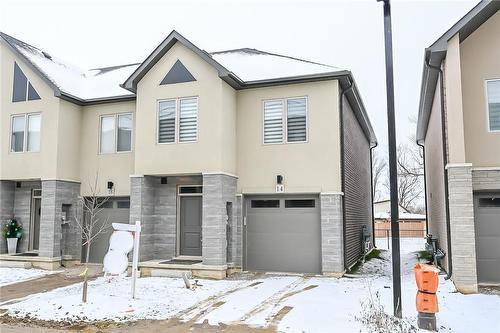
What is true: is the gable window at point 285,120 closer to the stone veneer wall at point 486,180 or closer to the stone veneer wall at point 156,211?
the stone veneer wall at point 156,211

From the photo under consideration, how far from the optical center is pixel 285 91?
44.6ft

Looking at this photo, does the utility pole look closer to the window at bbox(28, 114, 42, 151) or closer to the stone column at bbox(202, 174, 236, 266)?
the stone column at bbox(202, 174, 236, 266)

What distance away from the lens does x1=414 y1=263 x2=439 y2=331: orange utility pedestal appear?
7086 millimetres

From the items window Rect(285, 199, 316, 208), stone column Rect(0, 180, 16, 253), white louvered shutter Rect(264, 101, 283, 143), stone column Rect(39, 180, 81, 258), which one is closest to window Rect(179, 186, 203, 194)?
white louvered shutter Rect(264, 101, 283, 143)

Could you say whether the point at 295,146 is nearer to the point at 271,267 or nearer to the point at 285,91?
the point at 285,91

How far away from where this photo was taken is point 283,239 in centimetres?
1334

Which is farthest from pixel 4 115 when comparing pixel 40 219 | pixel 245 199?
pixel 245 199

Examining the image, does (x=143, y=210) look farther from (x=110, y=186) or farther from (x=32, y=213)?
(x=32, y=213)

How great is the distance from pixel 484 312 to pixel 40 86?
592 inches

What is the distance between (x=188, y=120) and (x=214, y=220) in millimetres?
3250

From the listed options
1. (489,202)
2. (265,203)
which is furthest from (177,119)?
(489,202)

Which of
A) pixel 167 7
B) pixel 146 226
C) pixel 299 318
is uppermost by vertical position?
pixel 167 7

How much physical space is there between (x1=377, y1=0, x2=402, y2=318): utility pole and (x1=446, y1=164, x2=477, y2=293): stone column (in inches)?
130

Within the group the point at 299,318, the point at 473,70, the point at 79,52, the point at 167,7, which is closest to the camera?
the point at 299,318
